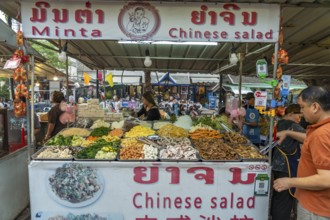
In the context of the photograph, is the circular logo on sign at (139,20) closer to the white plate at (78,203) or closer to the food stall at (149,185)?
the food stall at (149,185)

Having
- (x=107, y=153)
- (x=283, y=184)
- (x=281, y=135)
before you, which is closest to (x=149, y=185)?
(x=107, y=153)

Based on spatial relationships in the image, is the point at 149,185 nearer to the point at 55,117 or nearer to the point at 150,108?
the point at 55,117

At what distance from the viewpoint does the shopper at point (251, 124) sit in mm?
7094

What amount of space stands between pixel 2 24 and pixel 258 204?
14.4ft

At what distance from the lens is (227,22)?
327 centimetres

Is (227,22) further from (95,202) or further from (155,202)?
(95,202)

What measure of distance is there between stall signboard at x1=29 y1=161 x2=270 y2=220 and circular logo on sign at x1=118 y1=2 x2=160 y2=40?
1.58 m

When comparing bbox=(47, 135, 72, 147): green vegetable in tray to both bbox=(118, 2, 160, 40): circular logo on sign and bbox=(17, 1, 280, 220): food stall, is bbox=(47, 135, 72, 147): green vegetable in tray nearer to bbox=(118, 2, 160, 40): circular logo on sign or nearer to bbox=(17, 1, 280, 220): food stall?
bbox=(17, 1, 280, 220): food stall

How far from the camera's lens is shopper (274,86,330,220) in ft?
7.14

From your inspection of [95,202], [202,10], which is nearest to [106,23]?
[202,10]

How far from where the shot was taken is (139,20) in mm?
3252

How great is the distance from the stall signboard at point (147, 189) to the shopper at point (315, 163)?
3.63ft

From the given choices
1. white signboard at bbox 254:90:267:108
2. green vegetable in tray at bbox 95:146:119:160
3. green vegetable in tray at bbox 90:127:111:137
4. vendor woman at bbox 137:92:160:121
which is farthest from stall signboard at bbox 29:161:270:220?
vendor woman at bbox 137:92:160:121

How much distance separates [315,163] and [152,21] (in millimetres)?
2228
